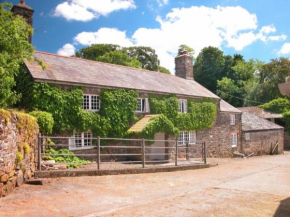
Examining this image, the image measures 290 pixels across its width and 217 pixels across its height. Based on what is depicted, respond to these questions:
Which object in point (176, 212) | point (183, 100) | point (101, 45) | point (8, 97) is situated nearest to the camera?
point (176, 212)

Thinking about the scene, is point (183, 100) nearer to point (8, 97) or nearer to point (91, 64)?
point (91, 64)

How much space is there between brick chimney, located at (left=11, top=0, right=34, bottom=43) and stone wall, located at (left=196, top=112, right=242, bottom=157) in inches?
605

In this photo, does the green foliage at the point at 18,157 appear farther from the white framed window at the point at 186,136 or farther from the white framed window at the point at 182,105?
the white framed window at the point at 182,105

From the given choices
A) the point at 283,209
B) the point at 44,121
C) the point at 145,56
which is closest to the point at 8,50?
the point at 44,121

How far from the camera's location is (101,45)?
1881 inches

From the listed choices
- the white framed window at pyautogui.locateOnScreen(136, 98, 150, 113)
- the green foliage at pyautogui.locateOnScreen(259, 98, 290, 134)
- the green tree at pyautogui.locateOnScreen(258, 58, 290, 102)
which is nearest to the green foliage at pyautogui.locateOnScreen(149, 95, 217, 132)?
the white framed window at pyautogui.locateOnScreen(136, 98, 150, 113)

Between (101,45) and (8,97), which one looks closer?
(8,97)

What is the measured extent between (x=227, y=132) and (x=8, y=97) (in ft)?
64.5

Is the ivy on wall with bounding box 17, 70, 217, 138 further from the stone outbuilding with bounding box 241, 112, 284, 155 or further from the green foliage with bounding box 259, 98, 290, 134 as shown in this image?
the green foliage with bounding box 259, 98, 290, 134

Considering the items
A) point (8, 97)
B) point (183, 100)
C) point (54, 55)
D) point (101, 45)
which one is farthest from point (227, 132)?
point (101, 45)

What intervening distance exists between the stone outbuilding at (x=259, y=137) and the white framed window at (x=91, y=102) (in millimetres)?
17607

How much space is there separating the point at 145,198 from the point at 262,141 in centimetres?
2651

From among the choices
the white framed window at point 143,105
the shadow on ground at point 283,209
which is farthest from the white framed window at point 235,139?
the shadow on ground at point 283,209

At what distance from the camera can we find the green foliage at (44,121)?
13406 mm
